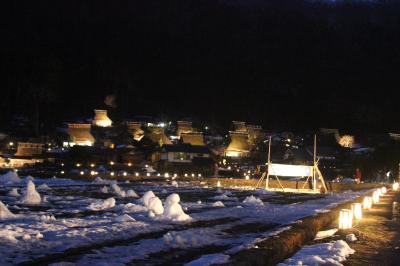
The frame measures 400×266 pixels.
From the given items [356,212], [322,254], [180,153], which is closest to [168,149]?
[180,153]

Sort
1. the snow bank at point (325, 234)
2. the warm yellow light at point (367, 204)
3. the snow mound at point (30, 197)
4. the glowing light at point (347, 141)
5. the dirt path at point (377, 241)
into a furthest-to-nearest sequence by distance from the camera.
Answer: the glowing light at point (347, 141), the warm yellow light at point (367, 204), the snow mound at point (30, 197), the snow bank at point (325, 234), the dirt path at point (377, 241)

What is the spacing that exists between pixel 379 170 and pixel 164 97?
296ft

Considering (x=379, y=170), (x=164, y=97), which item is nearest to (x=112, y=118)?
(x=164, y=97)

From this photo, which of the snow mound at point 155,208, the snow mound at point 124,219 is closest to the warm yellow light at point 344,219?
the snow mound at point 155,208

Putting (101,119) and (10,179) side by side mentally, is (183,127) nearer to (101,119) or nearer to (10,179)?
(101,119)

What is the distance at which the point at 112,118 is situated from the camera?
10931 cm

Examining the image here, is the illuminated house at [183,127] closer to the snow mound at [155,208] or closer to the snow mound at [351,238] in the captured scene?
the snow mound at [155,208]

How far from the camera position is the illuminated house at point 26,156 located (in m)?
56.8

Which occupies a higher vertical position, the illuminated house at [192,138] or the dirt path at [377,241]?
the illuminated house at [192,138]

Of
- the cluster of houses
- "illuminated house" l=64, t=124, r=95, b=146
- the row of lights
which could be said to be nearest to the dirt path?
the row of lights

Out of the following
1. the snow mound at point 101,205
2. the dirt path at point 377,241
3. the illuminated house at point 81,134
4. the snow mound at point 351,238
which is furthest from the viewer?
the illuminated house at point 81,134

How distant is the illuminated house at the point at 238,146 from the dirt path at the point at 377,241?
66902 millimetres

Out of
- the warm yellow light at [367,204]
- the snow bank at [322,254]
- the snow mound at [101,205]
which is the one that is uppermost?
the warm yellow light at [367,204]

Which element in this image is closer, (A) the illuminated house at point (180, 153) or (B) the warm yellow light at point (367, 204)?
(B) the warm yellow light at point (367, 204)
